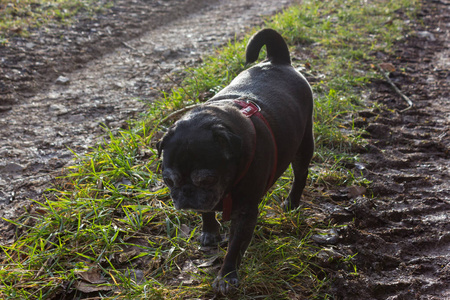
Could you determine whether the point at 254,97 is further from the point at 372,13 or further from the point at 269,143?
the point at 372,13

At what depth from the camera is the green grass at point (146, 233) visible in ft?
8.91

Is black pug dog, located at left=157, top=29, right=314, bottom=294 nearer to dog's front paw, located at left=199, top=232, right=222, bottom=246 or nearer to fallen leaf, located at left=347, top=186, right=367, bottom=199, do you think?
dog's front paw, located at left=199, top=232, right=222, bottom=246

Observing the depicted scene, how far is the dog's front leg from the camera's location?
2.61 m

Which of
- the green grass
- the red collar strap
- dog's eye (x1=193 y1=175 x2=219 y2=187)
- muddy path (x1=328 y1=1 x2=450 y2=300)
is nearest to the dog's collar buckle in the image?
the red collar strap

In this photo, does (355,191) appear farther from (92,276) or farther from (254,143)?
(92,276)

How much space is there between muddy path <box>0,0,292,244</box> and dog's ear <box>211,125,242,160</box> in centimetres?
205

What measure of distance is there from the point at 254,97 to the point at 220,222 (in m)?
1.06

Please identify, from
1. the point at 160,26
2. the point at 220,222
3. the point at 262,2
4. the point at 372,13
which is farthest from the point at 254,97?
the point at 262,2

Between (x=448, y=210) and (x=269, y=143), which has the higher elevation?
(x=269, y=143)

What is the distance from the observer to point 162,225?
330 cm

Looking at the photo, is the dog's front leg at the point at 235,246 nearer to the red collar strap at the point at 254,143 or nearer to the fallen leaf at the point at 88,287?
the red collar strap at the point at 254,143

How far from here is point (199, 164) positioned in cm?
234

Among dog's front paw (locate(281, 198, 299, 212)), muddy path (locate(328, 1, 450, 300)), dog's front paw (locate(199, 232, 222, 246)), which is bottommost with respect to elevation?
muddy path (locate(328, 1, 450, 300))

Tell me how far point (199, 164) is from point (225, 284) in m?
0.81
